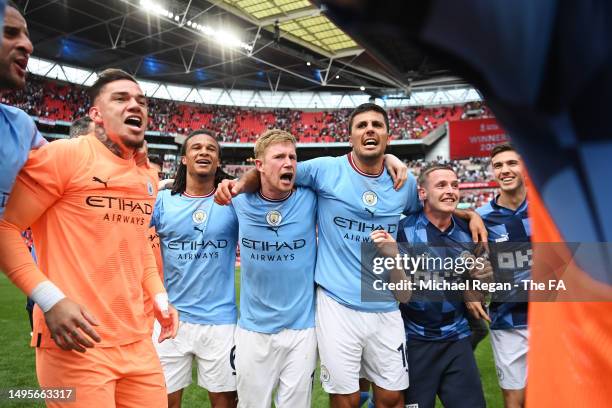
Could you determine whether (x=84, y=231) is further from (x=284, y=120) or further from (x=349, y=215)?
(x=284, y=120)

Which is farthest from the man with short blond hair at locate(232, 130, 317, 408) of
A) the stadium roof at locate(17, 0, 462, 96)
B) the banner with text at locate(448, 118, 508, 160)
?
the banner with text at locate(448, 118, 508, 160)

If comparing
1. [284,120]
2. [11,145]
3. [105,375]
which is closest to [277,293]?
[105,375]

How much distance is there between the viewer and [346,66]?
103 ft

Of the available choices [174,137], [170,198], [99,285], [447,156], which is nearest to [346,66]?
[447,156]

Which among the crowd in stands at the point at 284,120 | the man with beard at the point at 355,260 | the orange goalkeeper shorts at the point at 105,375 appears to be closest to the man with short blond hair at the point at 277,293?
the man with beard at the point at 355,260

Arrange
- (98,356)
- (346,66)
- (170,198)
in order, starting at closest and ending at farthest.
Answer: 1. (98,356)
2. (170,198)
3. (346,66)

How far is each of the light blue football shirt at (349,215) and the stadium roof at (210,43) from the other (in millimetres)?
16902

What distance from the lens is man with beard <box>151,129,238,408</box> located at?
3.97 meters

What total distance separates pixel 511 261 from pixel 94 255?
10.7ft

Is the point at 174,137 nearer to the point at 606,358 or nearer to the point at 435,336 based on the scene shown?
the point at 435,336

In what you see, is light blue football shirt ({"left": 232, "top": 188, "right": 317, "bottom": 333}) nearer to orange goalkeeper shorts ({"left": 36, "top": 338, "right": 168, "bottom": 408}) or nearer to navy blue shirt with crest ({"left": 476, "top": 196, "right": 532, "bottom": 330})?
orange goalkeeper shorts ({"left": 36, "top": 338, "right": 168, "bottom": 408})

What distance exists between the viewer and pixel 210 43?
28875 mm

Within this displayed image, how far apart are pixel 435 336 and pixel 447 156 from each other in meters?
38.6

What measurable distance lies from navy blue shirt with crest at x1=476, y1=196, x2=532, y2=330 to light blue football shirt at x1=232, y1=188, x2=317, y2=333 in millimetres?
1624
